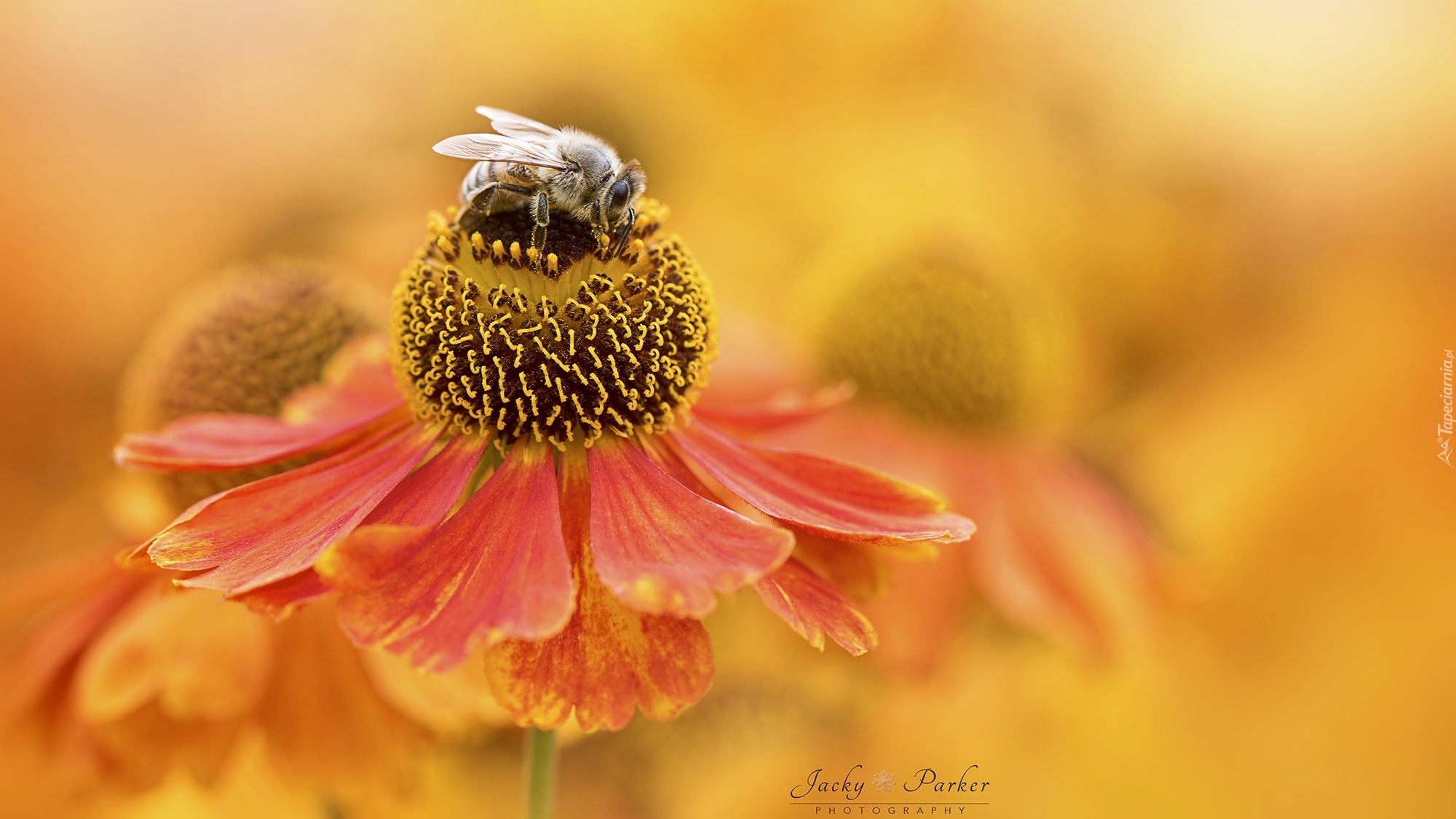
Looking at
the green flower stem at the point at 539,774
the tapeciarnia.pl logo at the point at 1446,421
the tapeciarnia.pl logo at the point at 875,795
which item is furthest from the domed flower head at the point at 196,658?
the tapeciarnia.pl logo at the point at 1446,421

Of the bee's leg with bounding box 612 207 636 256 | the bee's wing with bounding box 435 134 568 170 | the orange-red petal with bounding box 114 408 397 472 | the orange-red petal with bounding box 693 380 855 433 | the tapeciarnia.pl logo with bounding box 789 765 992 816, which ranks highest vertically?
the bee's wing with bounding box 435 134 568 170

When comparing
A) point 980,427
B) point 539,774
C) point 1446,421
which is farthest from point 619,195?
point 1446,421

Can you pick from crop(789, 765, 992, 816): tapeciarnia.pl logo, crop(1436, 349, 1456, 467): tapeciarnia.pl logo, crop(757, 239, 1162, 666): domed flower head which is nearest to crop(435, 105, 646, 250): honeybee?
crop(757, 239, 1162, 666): domed flower head

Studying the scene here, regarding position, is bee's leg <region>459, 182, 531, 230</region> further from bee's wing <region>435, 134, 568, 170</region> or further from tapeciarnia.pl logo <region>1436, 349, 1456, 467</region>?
tapeciarnia.pl logo <region>1436, 349, 1456, 467</region>

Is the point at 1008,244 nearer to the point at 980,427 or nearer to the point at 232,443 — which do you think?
the point at 980,427

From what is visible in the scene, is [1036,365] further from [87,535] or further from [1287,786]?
[87,535]
